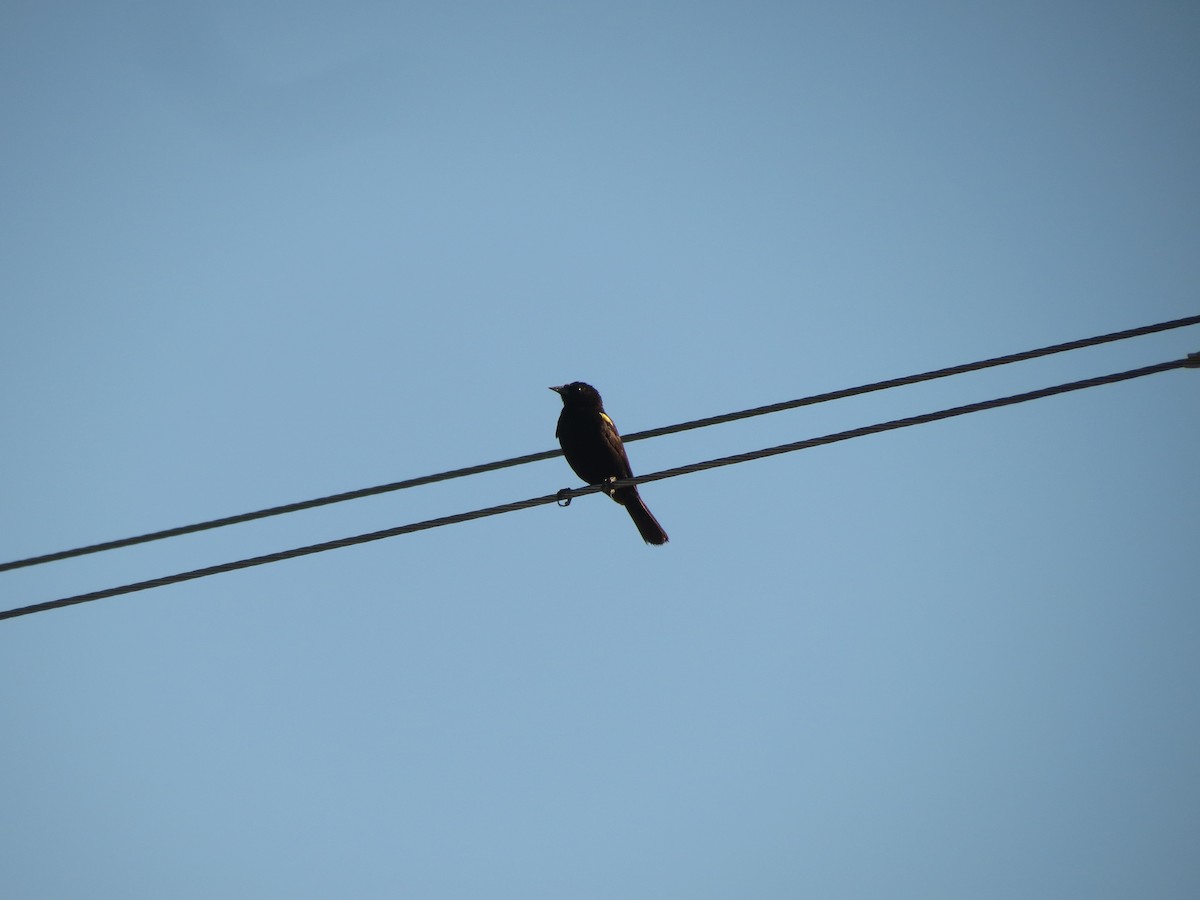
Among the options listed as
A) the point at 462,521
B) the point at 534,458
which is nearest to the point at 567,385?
the point at 534,458

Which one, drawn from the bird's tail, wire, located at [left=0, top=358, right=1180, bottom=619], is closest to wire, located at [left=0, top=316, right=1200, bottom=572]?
wire, located at [left=0, top=358, right=1180, bottom=619]

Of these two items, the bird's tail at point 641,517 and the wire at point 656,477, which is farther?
the bird's tail at point 641,517

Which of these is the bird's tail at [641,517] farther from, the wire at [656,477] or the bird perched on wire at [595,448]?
the wire at [656,477]

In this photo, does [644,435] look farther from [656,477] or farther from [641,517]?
[641,517]

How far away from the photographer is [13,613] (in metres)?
4.33

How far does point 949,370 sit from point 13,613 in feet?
15.2

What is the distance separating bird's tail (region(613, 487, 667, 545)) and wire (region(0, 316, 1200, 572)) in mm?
1925

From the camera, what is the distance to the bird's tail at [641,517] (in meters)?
7.11

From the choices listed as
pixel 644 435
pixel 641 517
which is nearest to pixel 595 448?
pixel 641 517

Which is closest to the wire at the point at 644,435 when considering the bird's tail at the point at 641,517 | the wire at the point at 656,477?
the wire at the point at 656,477

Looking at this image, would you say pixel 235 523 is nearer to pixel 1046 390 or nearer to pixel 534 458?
pixel 534 458

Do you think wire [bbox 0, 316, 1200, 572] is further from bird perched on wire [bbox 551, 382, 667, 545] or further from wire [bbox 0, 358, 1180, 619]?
bird perched on wire [bbox 551, 382, 667, 545]

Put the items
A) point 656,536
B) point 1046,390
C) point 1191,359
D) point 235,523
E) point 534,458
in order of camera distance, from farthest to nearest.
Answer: point 656,536
point 534,458
point 235,523
point 1191,359
point 1046,390

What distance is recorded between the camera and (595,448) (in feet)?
23.9
